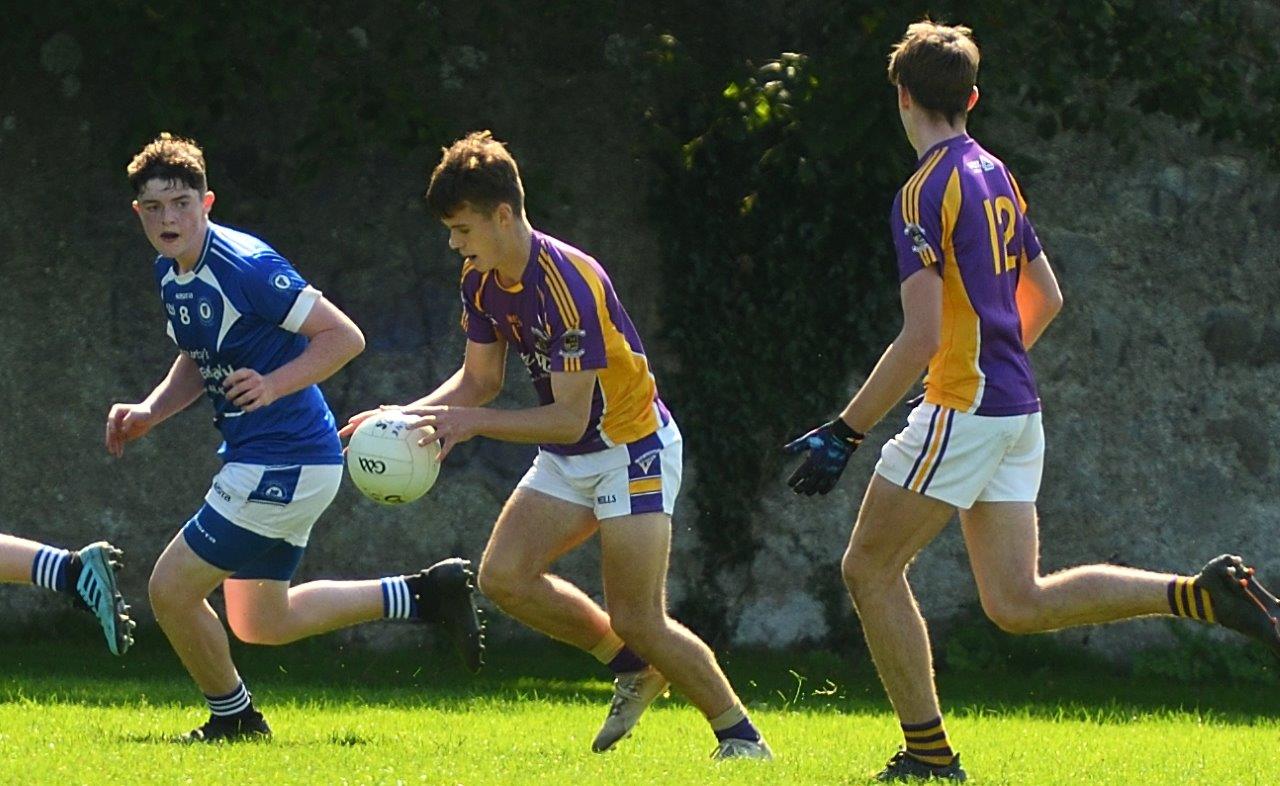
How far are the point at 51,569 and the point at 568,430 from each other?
1927mm

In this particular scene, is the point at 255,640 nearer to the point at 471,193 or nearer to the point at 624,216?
the point at 471,193

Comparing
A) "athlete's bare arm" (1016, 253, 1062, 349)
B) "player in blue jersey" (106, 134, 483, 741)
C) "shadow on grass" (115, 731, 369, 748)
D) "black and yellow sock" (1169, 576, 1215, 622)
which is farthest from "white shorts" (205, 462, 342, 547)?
"black and yellow sock" (1169, 576, 1215, 622)

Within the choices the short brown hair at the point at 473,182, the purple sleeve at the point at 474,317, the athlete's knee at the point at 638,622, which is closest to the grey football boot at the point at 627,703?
the athlete's knee at the point at 638,622

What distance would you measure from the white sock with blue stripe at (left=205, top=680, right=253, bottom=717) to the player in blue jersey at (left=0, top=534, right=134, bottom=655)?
352 mm

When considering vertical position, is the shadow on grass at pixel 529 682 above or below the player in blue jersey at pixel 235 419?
below

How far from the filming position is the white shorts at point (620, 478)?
6449mm

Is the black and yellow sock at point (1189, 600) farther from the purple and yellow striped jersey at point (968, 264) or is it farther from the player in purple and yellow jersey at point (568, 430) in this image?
the player in purple and yellow jersey at point (568, 430)

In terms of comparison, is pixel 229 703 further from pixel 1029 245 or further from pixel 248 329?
pixel 1029 245

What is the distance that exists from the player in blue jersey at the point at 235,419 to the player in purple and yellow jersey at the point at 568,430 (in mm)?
460

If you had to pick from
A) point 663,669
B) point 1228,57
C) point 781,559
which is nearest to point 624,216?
point 781,559

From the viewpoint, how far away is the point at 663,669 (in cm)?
652

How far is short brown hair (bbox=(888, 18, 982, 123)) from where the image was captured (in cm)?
577

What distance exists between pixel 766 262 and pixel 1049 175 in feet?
5.30

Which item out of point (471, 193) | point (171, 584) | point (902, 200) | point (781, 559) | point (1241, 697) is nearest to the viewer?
point (902, 200)
